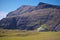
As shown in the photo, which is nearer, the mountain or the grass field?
the grass field

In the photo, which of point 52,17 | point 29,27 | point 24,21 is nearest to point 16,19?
point 24,21

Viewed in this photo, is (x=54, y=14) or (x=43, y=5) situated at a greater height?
(x=43, y=5)

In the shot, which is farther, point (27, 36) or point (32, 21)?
point (32, 21)

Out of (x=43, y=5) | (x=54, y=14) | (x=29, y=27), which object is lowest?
(x=29, y=27)

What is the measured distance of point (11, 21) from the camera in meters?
100

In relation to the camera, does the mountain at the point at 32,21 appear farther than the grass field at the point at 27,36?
Yes

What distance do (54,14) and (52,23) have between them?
1320 centimetres

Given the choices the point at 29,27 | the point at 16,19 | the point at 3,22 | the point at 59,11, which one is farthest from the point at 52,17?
the point at 3,22

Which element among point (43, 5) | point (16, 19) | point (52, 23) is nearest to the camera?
point (52, 23)

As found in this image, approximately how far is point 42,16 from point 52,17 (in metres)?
6.84

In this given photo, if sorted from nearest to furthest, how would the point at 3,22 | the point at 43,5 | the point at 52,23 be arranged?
the point at 52,23 < the point at 3,22 < the point at 43,5

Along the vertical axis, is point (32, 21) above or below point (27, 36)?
above

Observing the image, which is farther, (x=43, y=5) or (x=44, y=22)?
(x=43, y=5)

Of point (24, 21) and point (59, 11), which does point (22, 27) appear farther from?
point (59, 11)
